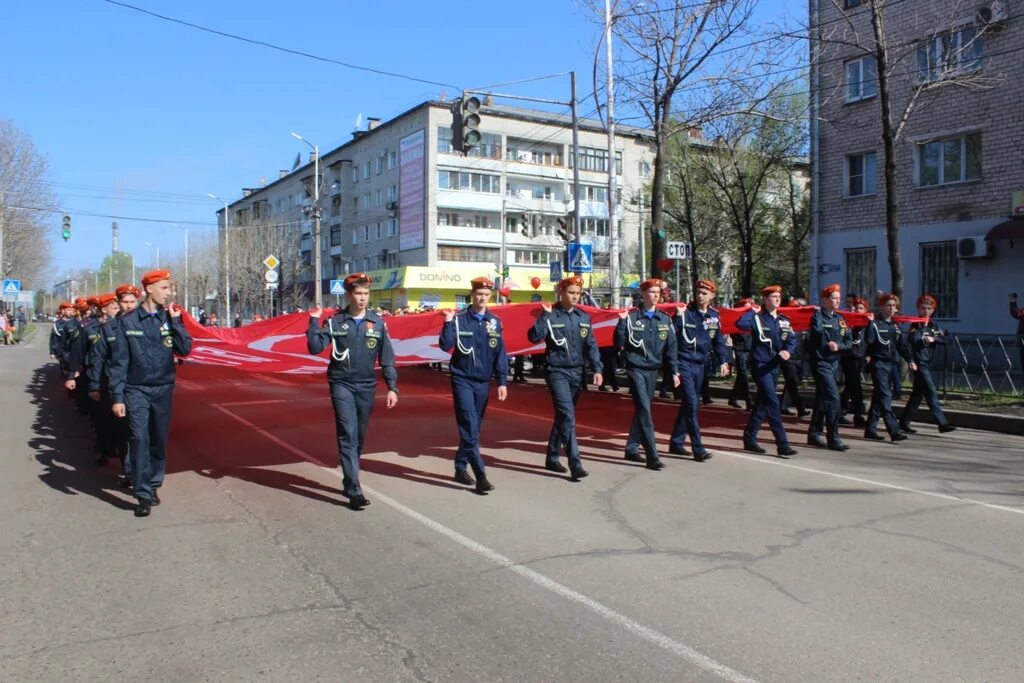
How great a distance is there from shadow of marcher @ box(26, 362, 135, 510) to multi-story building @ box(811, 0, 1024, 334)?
1728 cm

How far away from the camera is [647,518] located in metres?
6.89

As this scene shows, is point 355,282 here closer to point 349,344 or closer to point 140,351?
point 349,344

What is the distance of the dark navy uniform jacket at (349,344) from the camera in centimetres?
734

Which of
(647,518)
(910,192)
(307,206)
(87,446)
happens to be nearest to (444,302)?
(307,206)

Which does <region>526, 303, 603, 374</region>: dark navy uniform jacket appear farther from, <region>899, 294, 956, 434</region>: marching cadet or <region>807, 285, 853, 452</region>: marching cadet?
<region>899, 294, 956, 434</region>: marching cadet

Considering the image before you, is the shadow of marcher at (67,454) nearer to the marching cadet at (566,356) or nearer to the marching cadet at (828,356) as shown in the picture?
the marching cadet at (566,356)

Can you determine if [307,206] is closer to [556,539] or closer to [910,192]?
[910,192]

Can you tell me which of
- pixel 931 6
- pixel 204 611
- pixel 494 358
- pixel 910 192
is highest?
pixel 931 6

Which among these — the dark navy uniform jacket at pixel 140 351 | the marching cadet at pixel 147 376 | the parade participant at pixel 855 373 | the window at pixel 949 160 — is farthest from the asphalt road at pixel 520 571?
the window at pixel 949 160

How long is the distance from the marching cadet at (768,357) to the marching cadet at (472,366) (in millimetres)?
3269

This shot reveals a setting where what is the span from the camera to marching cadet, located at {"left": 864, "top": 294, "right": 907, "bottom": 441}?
11.0 meters

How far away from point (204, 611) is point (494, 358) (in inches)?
159

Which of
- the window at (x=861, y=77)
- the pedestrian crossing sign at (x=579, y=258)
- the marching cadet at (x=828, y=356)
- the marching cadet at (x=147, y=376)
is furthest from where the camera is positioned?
the window at (x=861, y=77)

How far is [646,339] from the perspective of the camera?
901 centimetres
